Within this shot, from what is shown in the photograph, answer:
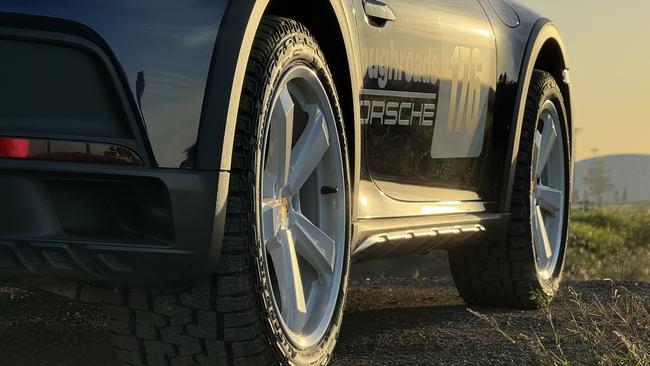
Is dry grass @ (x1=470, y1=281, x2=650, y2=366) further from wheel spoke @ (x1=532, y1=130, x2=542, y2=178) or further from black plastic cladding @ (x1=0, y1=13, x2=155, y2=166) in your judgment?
black plastic cladding @ (x1=0, y1=13, x2=155, y2=166)

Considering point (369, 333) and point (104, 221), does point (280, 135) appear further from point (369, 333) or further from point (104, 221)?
point (369, 333)

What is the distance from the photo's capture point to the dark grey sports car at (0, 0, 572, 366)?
2598mm

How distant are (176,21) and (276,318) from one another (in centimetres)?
86

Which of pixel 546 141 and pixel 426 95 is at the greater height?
pixel 426 95

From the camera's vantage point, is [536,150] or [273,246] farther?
[536,150]

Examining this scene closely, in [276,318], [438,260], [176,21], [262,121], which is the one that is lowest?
[438,260]

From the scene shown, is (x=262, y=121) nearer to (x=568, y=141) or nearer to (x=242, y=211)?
(x=242, y=211)

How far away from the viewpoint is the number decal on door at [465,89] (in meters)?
4.46

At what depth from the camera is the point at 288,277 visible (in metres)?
3.29

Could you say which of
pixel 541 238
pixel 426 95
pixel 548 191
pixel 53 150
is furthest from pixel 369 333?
pixel 53 150

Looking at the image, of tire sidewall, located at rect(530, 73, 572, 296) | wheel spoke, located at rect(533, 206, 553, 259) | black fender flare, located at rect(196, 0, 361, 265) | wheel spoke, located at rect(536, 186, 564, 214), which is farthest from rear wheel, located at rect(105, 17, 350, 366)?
wheel spoke, located at rect(536, 186, 564, 214)

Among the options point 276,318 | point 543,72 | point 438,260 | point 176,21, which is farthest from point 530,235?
point 438,260

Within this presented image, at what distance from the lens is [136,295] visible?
9.44 ft

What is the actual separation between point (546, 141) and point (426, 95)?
5.89 ft
